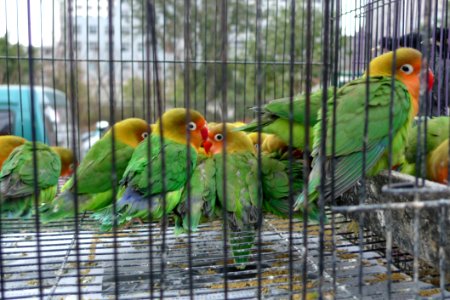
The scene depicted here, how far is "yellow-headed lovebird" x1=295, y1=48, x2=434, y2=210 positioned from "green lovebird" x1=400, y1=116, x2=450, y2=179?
0.09 m

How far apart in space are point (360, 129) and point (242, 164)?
65 centimetres

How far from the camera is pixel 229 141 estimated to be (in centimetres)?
244

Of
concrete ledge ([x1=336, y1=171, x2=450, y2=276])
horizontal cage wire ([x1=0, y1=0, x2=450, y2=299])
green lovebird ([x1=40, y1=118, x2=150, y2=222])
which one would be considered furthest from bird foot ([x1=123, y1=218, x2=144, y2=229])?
concrete ledge ([x1=336, y1=171, x2=450, y2=276])

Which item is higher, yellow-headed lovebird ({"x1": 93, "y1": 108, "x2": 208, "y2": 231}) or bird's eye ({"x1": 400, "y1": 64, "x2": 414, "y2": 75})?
bird's eye ({"x1": 400, "y1": 64, "x2": 414, "y2": 75})

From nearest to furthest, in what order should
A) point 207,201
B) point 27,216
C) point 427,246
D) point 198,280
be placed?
point 427,246 → point 198,280 → point 207,201 → point 27,216

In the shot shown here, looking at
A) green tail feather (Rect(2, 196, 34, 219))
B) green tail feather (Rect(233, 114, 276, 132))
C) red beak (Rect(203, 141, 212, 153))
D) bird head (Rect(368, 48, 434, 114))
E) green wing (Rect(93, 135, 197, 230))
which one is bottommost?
green tail feather (Rect(2, 196, 34, 219))

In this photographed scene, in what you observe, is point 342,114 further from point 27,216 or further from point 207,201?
point 27,216

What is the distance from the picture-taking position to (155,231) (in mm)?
2113

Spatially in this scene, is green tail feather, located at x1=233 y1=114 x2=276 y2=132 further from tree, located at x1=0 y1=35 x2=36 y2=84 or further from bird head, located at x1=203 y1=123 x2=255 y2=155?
tree, located at x1=0 y1=35 x2=36 y2=84

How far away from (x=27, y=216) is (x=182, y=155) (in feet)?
Answer: 2.60

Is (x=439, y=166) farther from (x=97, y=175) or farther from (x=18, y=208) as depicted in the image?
(x=18, y=208)

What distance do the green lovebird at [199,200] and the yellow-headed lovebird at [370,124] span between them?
1.56ft

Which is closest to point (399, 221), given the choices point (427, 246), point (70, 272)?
point (427, 246)

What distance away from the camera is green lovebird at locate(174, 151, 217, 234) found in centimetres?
184
